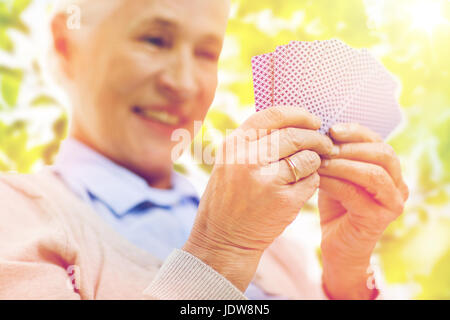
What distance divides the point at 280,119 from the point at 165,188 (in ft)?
1.42

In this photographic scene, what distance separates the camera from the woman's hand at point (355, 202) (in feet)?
2.41

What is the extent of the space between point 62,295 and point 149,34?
0.52 metres

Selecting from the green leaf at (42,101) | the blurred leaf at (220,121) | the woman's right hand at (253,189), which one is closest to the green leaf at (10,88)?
the green leaf at (42,101)

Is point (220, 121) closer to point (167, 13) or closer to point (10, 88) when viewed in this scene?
point (167, 13)

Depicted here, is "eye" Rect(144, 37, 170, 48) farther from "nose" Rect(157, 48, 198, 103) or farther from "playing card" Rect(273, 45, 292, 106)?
"playing card" Rect(273, 45, 292, 106)

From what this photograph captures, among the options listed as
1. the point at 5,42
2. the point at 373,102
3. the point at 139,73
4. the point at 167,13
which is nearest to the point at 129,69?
the point at 139,73

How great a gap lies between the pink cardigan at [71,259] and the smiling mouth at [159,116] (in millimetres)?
215

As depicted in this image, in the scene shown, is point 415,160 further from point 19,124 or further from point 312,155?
point 19,124

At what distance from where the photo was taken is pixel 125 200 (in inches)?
32.2

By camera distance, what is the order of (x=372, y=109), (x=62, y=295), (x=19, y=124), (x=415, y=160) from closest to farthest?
(x=62, y=295)
(x=372, y=109)
(x=19, y=124)
(x=415, y=160)

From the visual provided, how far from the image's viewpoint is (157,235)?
2.70 ft

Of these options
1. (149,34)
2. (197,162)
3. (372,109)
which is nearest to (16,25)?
(149,34)

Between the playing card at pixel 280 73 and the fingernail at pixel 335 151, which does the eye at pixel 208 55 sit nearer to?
the playing card at pixel 280 73

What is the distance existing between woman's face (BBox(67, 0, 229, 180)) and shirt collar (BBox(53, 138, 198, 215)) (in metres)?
0.03
